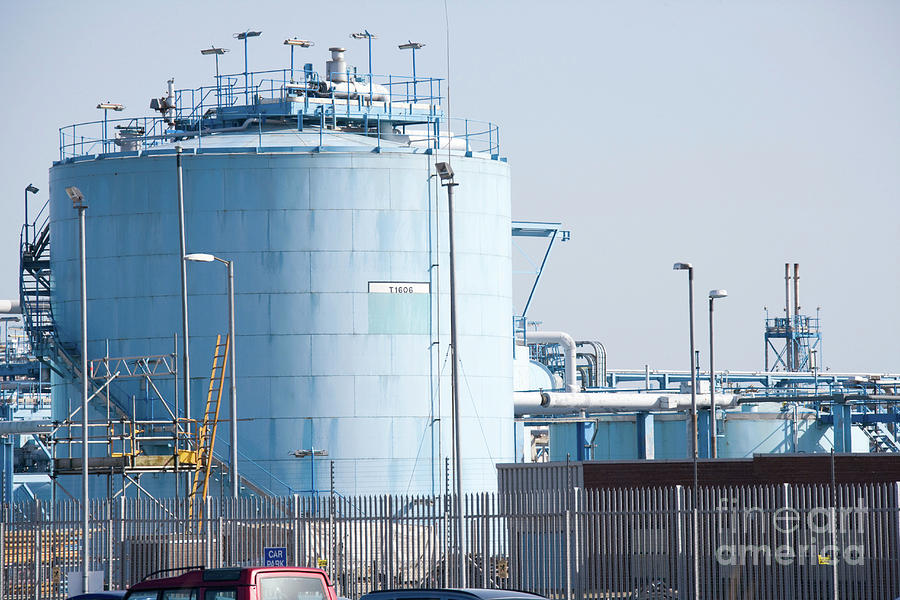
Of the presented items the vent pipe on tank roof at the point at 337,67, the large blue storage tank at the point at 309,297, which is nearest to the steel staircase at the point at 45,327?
the large blue storage tank at the point at 309,297

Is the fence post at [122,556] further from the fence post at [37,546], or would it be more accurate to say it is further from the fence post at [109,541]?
the fence post at [37,546]

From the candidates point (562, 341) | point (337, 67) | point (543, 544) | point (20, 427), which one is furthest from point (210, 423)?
point (562, 341)

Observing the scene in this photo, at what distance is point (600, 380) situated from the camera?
70.4m

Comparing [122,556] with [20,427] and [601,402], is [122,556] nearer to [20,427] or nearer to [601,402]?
[20,427]

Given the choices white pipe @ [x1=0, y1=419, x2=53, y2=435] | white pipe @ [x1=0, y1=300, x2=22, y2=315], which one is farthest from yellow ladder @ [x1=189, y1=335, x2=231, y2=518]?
white pipe @ [x1=0, y1=300, x2=22, y2=315]

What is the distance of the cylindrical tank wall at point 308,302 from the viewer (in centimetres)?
4191

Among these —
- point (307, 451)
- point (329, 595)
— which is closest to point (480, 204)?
point (307, 451)

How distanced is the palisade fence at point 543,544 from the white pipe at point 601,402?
23.0m

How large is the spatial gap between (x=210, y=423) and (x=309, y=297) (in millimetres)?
4331

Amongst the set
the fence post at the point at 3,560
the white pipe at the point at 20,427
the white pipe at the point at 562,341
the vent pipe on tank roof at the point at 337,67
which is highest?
the vent pipe on tank roof at the point at 337,67

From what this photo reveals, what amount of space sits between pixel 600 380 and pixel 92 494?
1280 inches

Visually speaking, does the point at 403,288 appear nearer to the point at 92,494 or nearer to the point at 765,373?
the point at 92,494

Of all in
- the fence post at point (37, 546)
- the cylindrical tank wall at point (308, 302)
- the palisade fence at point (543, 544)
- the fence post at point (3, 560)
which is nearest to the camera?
the palisade fence at point (543, 544)

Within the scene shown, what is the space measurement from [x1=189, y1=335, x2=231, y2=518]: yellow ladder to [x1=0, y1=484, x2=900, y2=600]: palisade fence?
897 centimetres
